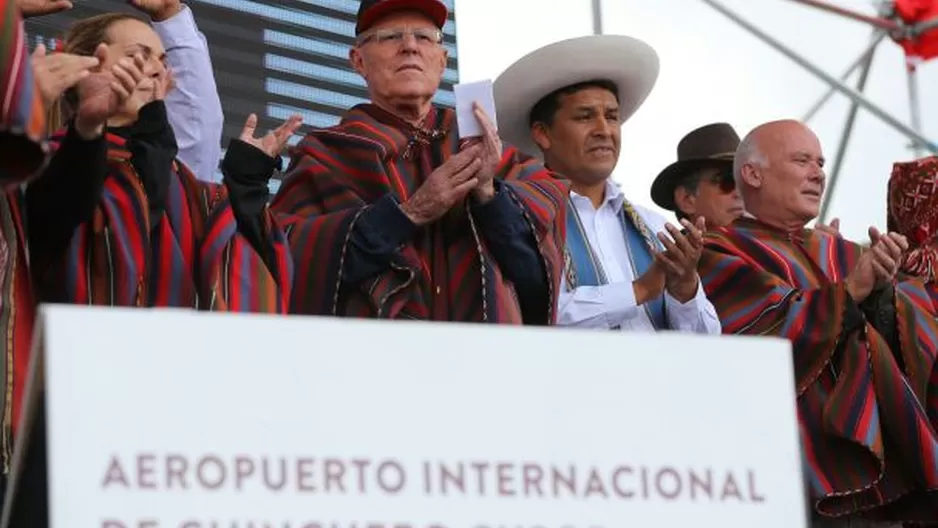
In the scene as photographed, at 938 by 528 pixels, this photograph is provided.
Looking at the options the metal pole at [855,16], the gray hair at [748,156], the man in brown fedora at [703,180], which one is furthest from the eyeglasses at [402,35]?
the metal pole at [855,16]

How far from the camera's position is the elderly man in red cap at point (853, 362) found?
5051 mm

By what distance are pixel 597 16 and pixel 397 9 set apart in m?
1.86

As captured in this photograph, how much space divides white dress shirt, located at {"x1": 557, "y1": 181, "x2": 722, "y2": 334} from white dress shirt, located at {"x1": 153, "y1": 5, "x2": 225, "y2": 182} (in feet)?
2.97

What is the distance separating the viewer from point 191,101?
452 cm

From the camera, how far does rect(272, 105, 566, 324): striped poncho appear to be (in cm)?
441

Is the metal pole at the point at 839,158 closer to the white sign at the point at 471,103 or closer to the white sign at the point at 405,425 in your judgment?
the white sign at the point at 471,103

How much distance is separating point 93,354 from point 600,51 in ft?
11.8

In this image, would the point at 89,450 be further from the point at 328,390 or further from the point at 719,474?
the point at 719,474

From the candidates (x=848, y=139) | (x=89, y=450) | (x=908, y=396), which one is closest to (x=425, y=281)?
(x=908, y=396)

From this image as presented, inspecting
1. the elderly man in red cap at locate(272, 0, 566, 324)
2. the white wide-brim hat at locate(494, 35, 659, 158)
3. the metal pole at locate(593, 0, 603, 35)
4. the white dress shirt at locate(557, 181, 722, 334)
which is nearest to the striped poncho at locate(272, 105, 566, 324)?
the elderly man in red cap at locate(272, 0, 566, 324)

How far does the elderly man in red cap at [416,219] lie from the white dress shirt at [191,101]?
9.4 inches

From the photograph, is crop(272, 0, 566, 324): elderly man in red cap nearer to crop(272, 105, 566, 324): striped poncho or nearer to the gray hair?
crop(272, 105, 566, 324): striped poncho

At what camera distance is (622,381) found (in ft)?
7.06

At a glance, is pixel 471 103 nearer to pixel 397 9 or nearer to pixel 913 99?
pixel 397 9
